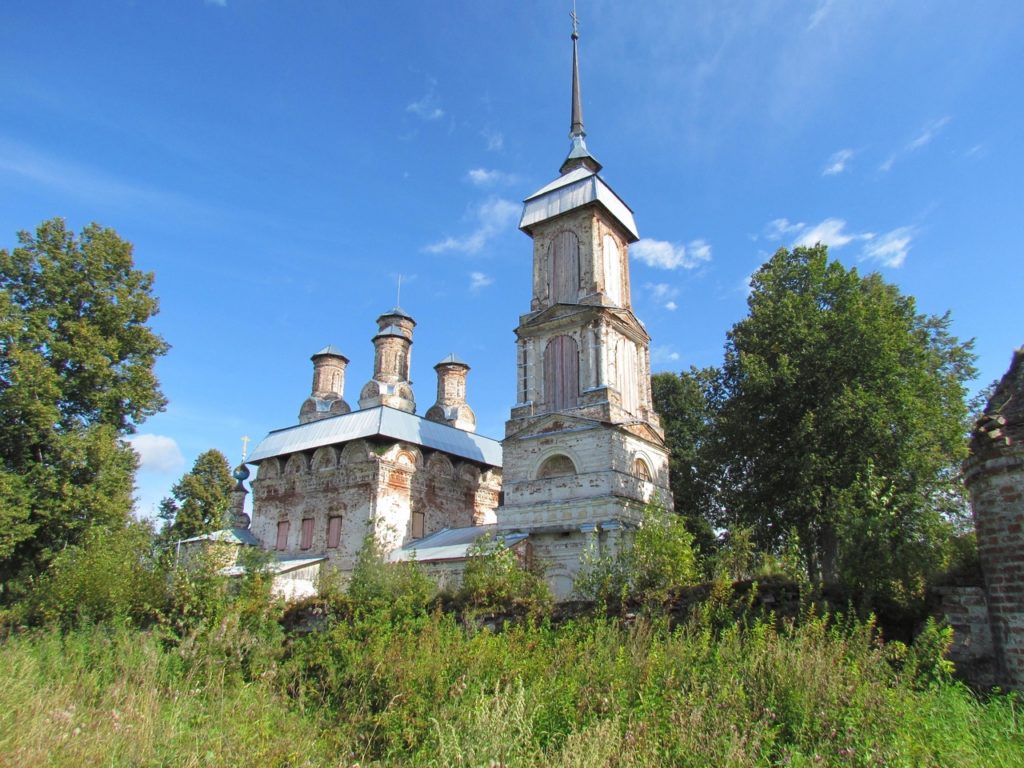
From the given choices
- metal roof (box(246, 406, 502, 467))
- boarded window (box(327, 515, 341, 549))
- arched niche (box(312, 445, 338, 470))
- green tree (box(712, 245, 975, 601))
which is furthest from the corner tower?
arched niche (box(312, 445, 338, 470))

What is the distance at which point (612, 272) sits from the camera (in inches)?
920

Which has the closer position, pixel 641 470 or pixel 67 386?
pixel 67 386

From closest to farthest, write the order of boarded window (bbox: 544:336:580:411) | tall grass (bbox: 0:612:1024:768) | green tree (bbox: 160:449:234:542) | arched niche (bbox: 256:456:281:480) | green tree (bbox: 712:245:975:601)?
tall grass (bbox: 0:612:1024:768)
green tree (bbox: 712:245:975:601)
boarded window (bbox: 544:336:580:411)
arched niche (bbox: 256:456:281:480)
green tree (bbox: 160:449:234:542)

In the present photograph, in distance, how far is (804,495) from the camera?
1748 centimetres

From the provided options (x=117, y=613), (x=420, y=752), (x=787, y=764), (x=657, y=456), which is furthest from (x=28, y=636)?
(x=657, y=456)

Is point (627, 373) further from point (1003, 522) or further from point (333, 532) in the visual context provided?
point (1003, 522)

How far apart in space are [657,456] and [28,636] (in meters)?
16.0

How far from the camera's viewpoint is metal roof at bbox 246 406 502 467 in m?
24.6

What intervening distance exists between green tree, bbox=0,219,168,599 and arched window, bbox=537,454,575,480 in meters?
10.9

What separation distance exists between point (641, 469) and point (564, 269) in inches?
271

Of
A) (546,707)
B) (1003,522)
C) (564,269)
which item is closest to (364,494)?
(564,269)

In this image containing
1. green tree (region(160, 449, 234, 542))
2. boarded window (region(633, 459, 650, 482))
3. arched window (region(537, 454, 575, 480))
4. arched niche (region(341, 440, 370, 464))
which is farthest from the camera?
green tree (region(160, 449, 234, 542))

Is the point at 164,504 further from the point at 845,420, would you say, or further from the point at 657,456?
the point at 845,420

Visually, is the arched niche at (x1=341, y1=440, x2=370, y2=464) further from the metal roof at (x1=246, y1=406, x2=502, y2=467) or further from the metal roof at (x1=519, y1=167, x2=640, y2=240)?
the metal roof at (x1=519, y1=167, x2=640, y2=240)
